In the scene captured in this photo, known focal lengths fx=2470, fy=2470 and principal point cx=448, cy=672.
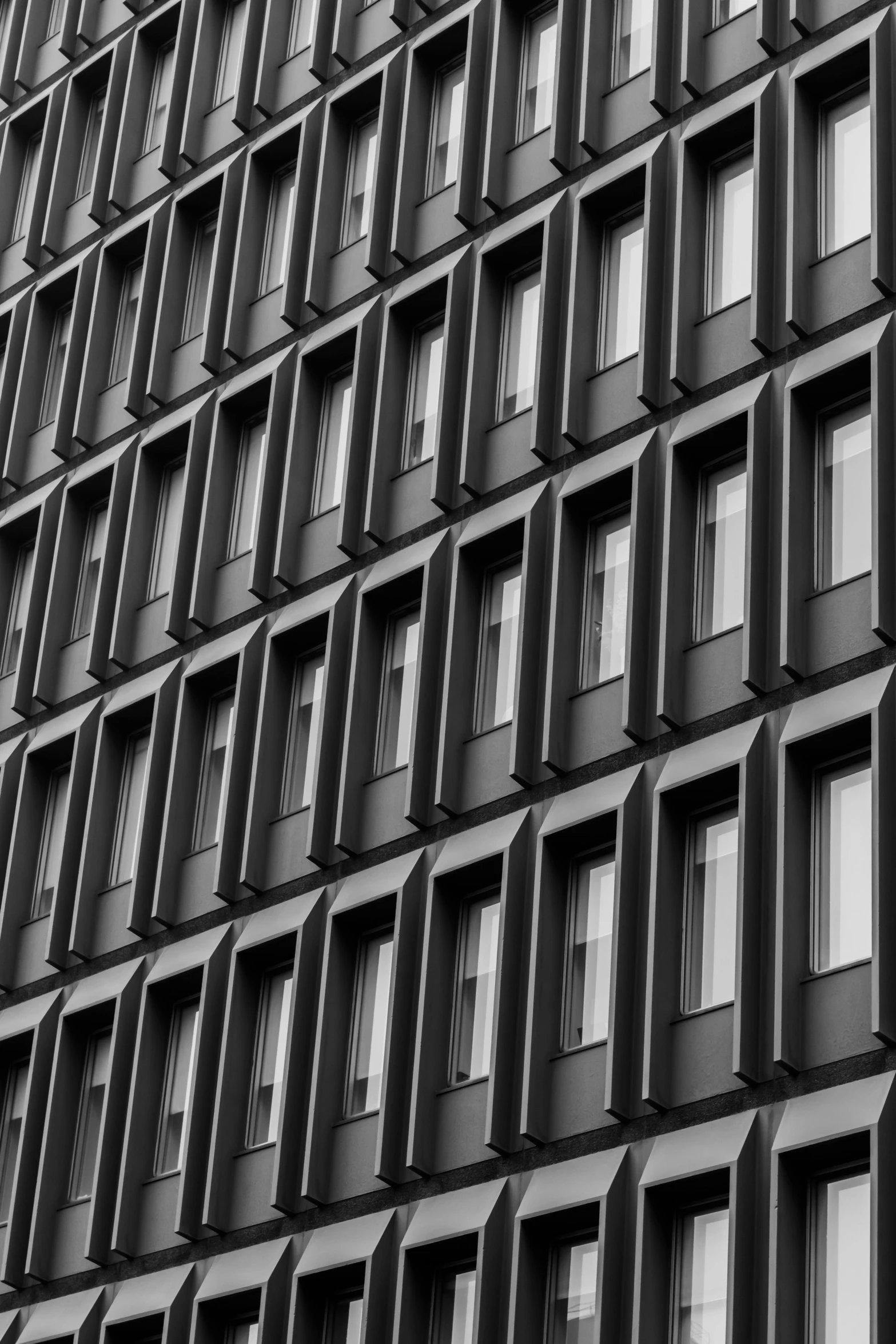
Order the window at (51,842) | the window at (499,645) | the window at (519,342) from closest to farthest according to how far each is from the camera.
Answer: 1. the window at (499,645)
2. the window at (519,342)
3. the window at (51,842)

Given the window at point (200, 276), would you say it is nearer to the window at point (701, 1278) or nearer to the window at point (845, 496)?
the window at point (845, 496)

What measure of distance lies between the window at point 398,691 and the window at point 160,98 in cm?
1255

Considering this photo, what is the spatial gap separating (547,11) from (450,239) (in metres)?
3.88

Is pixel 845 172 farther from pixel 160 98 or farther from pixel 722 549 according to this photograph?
pixel 160 98

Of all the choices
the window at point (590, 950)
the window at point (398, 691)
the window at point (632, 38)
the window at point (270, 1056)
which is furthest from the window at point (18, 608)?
the window at point (590, 950)

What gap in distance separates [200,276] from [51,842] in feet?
31.3

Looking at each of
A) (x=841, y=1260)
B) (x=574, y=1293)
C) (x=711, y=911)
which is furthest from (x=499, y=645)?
(x=841, y=1260)

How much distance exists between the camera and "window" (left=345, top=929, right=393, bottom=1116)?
30.1 meters

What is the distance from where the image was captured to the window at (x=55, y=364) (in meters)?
41.6

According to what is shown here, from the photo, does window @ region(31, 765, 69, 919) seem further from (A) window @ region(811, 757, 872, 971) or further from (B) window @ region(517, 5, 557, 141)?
(A) window @ region(811, 757, 872, 971)

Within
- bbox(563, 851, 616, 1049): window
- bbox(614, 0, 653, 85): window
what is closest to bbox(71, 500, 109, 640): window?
bbox(614, 0, 653, 85): window

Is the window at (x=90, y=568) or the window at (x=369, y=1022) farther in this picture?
the window at (x=90, y=568)

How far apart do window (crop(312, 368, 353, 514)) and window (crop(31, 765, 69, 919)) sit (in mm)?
5979

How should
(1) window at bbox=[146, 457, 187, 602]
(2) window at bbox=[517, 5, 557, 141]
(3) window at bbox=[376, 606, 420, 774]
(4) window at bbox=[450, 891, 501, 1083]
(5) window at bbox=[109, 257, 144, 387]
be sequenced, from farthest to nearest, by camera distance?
(5) window at bbox=[109, 257, 144, 387]
(1) window at bbox=[146, 457, 187, 602]
(2) window at bbox=[517, 5, 557, 141]
(3) window at bbox=[376, 606, 420, 774]
(4) window at bbox=[450, 891, 501, 1083]
